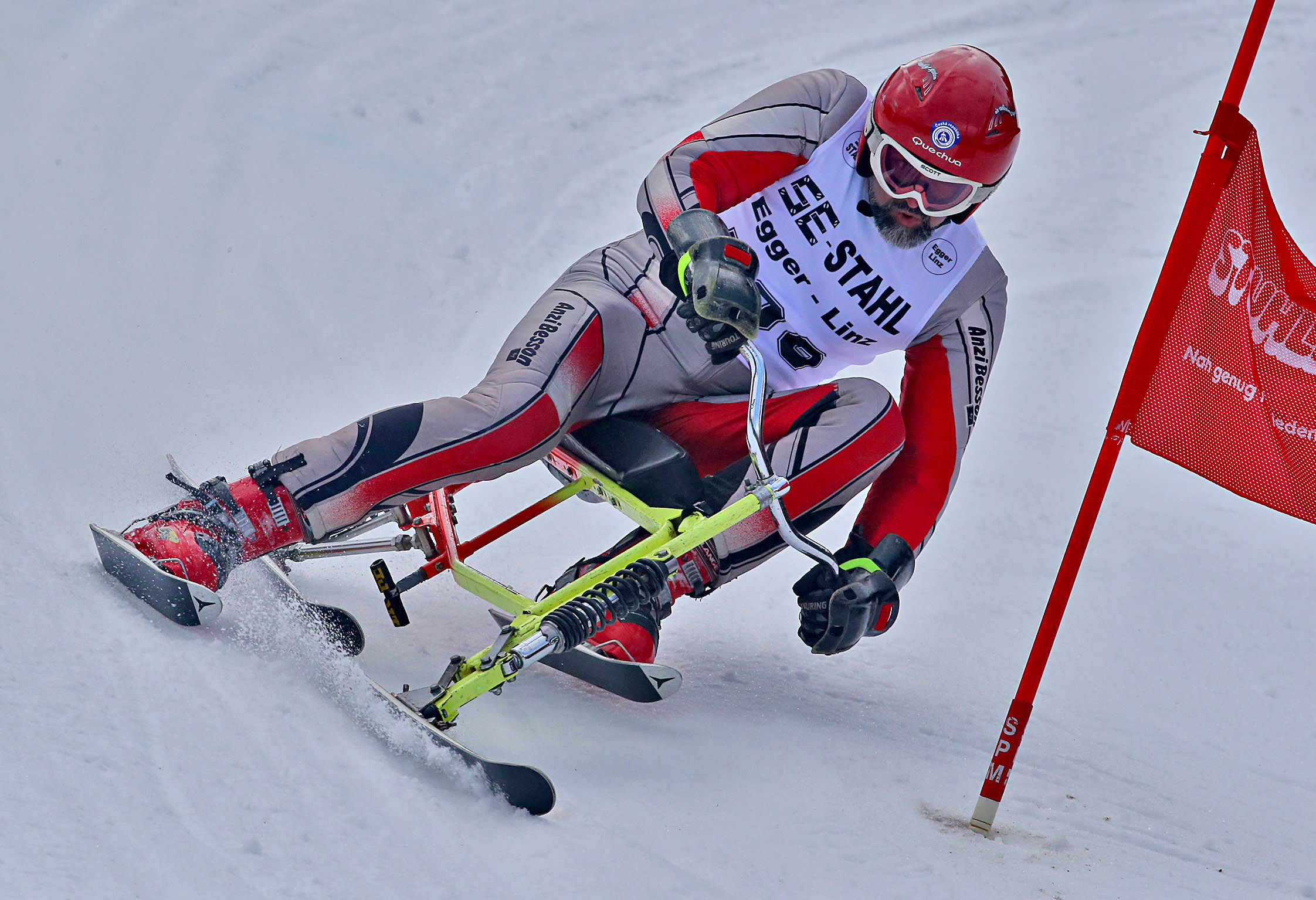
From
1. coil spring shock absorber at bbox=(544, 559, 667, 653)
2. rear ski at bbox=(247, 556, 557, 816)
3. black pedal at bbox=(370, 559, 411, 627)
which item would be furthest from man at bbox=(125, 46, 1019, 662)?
rear ski at bbox=(247, 556, 557, 816)

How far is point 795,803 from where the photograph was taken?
265 centimetres

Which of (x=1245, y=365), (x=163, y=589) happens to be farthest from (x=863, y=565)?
(x=163, y=589)

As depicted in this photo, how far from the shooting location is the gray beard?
10.2ft

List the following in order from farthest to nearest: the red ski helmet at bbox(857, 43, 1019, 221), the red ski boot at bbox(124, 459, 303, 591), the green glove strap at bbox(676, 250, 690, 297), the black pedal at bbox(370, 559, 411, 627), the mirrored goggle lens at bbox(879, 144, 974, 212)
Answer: the black pedal at bbox(370, 559, 411, 627) → the mirrored goggle lens at bbox(879, 144, 974, 212) → the red ski helmet at bbox(857, 43, 1019, 221) → the green glove strap at bbox(676, 250, 690, 297) → the red ski boot at bbox(124, 459, 303, 591)

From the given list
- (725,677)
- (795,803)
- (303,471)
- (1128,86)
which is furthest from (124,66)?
(1128,86)

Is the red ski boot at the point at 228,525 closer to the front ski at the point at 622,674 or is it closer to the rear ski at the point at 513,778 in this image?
the rear ski at the point at 513,778

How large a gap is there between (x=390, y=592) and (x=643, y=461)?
0.70m

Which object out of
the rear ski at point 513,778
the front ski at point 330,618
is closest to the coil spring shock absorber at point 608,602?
the rear ski at point 513,778

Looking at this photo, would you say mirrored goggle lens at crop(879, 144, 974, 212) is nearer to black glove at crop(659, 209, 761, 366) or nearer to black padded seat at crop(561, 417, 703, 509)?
black glove at crop(659, 209, 761, 366)

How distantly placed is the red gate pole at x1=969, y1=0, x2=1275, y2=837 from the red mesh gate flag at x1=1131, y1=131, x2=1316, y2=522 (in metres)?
0.03

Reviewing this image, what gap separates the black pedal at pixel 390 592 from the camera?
305 centimetres

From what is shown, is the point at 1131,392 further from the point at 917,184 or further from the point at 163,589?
the point at 163,589

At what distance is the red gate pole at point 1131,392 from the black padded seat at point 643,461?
856 millimetres

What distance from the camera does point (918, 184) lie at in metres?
2.96
